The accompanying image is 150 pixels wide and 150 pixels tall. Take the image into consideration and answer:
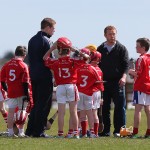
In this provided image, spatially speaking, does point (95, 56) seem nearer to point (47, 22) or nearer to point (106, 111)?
point (47, 22)

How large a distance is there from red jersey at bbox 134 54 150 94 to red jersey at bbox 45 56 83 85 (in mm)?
1414

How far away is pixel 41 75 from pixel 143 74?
84.3 inches

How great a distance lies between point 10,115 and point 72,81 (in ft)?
5.21

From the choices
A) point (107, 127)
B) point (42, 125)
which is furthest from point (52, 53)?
point (107, 127)

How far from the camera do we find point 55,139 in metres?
14.4

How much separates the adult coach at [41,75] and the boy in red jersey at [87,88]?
2.47ft

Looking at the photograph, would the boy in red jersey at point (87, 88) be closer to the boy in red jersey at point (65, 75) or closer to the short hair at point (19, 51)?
the boy in red jersey at point (65, 75)

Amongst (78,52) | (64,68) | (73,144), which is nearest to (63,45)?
(78,52)

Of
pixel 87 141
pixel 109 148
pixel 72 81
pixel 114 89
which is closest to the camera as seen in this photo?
pixel 109 148

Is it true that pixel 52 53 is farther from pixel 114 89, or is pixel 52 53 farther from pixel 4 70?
pixel 114 89

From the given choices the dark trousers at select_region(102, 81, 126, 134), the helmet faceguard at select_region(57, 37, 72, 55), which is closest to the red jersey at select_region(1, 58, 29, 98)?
the helmet faceguard at select_region(57, 37, 72, 55)

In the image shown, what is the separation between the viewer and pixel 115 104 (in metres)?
16.9

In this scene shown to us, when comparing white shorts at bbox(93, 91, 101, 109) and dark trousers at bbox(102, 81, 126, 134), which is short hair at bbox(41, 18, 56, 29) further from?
dark trousers at bbox(102, 81, 126, 134)

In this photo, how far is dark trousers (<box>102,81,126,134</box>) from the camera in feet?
55.1
